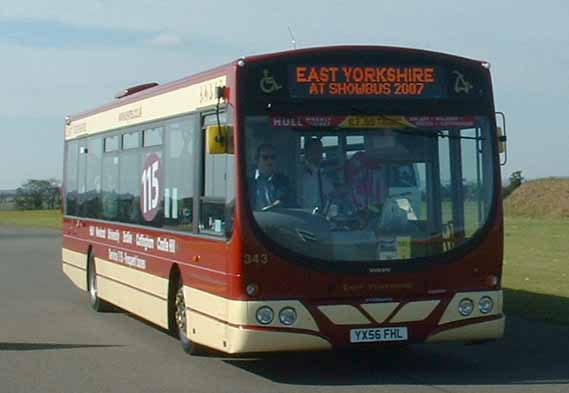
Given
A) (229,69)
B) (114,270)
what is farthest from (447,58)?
(114,270)

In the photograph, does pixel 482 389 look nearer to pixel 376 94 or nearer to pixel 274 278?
pixel 274 278

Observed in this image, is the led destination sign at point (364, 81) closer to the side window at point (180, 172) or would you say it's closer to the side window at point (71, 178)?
the side window at point (180, 172)

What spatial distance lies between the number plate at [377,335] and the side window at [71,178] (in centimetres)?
946

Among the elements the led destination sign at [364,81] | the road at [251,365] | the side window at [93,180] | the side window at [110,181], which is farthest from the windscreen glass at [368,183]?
the side window at [93,180]

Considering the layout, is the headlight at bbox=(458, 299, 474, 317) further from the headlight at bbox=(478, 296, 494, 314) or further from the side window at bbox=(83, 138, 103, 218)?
the side window at bbox=(83, 138, 103, 218)

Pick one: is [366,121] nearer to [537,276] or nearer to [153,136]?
[153,136]

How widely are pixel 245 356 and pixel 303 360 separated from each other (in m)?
0.65

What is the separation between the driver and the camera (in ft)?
37.1

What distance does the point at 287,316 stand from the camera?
11.2 meters

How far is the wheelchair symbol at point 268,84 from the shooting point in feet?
37.6

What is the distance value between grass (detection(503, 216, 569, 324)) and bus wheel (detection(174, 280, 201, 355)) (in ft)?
16.3

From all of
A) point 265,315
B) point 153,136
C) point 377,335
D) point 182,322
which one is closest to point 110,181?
point 153,136

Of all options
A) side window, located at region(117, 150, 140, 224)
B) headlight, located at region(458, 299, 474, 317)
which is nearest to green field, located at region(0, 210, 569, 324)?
headlight, located at region(458, 299, 474, 317)

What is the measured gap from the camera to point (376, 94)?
1169 cm
